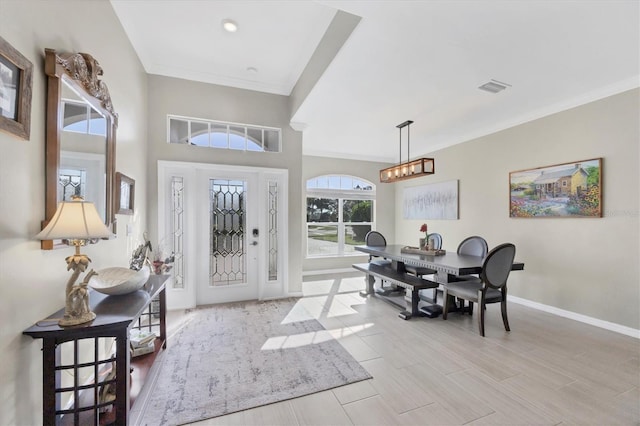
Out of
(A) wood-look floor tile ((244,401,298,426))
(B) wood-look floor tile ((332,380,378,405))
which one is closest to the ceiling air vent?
(B) wood-look floor tile ((332,380,378,405))

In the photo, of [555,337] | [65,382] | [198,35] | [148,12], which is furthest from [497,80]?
[65,382]

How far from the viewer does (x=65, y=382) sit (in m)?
1.76

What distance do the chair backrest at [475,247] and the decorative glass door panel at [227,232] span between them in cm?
345

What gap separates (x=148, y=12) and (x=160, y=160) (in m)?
1.76

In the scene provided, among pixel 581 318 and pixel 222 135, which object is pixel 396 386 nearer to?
pixel 581 318

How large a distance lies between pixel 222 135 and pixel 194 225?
4.70 feet

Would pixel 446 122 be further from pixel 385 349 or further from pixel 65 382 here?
pixel 65 382

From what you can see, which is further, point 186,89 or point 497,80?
point 186,89

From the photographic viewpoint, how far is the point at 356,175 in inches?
269

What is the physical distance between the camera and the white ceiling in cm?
218

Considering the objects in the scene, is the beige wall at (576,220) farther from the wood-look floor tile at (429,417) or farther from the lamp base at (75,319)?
the lamp base at (75,319)

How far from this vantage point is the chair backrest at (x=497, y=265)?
117 inches

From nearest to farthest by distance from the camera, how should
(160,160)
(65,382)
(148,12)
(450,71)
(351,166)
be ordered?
(65,382) → (148,12) → (450,71) → (160,160) → (351,166)

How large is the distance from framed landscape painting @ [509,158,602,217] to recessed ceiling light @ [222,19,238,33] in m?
4.42
